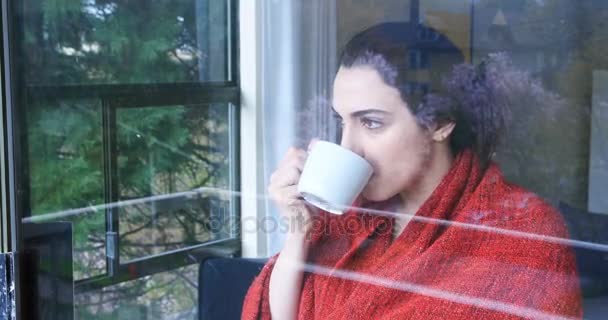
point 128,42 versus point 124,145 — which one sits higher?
point 128,42

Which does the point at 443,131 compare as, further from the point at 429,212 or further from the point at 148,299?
the point at 148,299

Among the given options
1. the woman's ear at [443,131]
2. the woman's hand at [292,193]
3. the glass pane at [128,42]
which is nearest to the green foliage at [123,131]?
the glass pane at [128,42]

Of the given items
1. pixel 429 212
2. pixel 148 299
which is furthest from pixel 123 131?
pixel 429 212

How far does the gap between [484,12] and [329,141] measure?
0.92 ft

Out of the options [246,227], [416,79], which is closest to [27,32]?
[246,227]

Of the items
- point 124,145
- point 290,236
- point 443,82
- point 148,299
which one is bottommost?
point 148,299

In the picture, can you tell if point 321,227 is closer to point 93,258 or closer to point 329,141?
point 329,141

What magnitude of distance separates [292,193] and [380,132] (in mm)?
191

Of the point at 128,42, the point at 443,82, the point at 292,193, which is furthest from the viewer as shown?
the point at 128,42

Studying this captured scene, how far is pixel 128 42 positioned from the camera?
1312mm

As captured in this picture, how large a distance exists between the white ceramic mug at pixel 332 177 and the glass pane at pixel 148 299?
0.31 meters

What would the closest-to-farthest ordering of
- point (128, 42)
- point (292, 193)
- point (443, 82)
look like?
point (443, 82)
point (292, 193)
point (128, 42)

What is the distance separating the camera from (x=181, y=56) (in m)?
1.30

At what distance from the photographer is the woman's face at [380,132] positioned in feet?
3.39
